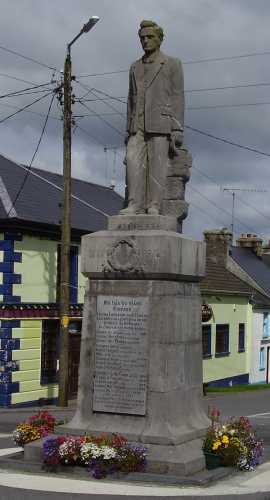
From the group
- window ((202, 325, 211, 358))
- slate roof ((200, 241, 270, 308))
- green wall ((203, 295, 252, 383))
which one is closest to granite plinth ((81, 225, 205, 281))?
window ((202, 325, 211, 358))

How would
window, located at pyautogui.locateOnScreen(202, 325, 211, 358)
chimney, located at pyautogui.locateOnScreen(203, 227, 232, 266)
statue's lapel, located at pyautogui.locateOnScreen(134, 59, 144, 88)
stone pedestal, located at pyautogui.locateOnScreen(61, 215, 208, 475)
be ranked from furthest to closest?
chimney, located at pyautogui.locateOnScreen(203, 227, 232, 266), window, located at pyautogui.locateOnScreen(202, 325, 211, 358), statue's lapel, located at pyautogui.locateOnScreen(134, 59, 144, 88), stone pedestal, located at pyautogui.locateOnScreen(61, 215, 208, 475)

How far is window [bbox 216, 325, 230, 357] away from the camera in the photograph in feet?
130

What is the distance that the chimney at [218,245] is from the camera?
1907 inches

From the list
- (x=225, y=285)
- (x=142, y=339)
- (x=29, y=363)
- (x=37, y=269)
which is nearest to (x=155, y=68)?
(x=142, y=339)

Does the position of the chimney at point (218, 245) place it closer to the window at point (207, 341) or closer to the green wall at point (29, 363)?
the window at point (207, 341)

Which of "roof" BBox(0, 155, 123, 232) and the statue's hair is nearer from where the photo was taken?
the statue's hair

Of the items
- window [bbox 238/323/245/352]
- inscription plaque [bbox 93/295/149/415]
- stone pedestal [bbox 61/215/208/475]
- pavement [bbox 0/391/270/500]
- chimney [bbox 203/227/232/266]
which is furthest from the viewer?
chimney [bbox 203/227/232/266]

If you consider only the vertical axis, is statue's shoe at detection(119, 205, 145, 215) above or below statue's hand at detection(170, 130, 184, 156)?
below

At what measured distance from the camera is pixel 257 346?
45.0 metres

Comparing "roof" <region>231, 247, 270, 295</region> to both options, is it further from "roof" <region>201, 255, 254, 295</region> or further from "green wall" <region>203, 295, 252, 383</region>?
"green wall" <region>203, 295, 252, 383</region>

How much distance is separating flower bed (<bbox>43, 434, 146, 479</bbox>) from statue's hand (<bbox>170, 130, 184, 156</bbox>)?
13.5 feet

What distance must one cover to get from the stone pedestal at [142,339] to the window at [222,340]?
28.8 m

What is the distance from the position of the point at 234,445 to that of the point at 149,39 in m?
5.80

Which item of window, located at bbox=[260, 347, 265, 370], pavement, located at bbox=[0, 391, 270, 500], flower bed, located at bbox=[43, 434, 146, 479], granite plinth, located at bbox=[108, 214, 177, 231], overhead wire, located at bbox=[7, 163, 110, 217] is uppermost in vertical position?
overhead wire, located at bbox=[7, 163, 110, 217]
